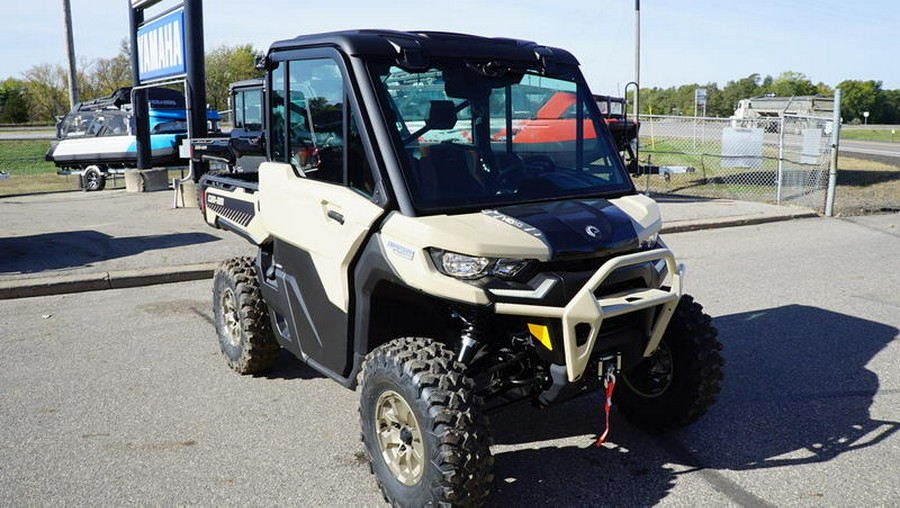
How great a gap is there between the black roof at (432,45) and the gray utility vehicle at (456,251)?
1 centimetres

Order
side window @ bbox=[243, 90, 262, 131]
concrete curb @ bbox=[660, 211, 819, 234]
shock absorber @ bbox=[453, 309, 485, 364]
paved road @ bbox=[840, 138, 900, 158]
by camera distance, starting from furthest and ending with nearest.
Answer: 1. paved road @ bbox=[840, 138, 900, 158]
2. side window @ bbox=[243, 90, 262, 131]
3. concrete curb @ bbox=[660, 211, 819, 234]
4. shock absorber @ bbox=[453, 309, 485, 364]

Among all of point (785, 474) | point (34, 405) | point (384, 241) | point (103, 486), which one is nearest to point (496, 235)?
point (384, 241)

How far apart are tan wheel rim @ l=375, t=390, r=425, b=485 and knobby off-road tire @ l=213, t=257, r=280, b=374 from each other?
6.11 feet

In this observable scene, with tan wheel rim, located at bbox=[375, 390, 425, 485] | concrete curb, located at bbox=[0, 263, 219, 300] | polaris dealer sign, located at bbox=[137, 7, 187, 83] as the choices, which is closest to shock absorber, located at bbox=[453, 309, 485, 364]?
tan wheel rim, located at bbox=[375, 390, 425, 485]

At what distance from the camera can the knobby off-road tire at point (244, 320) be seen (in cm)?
524

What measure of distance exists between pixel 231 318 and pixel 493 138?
262 centimetres

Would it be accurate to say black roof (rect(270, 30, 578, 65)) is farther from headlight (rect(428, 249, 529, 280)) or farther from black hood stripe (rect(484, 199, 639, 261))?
headlight (rect(428, 249, 529, 280))

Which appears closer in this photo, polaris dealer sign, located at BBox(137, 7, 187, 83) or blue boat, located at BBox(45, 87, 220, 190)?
polaris dealer sign, located at BBox(137, 7, 187, 83)

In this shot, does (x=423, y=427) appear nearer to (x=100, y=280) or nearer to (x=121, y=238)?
(x=100, y=280)

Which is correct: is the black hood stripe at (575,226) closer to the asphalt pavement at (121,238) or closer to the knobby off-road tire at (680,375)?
the knobby off-road tire at (680,375)

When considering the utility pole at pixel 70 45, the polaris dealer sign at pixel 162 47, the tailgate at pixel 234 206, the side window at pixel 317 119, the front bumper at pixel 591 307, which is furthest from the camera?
the utility pole at pixel 70 45

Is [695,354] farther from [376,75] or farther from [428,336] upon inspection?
[376,75]

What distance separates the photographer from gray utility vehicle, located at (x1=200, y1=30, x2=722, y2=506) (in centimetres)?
337

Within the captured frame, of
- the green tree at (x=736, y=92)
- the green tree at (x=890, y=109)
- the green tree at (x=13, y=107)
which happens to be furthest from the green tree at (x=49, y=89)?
the green tree at (x=890, y=109)
